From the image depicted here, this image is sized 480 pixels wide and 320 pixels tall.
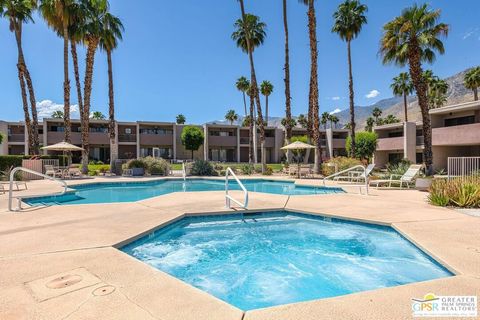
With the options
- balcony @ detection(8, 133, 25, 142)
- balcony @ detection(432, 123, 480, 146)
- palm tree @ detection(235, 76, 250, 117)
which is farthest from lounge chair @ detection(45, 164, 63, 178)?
palm tree @ detection(235, 76, 250, 117)

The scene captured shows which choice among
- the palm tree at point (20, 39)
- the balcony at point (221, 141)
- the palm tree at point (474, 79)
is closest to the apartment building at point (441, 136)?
the palm tree at point (474, 79)

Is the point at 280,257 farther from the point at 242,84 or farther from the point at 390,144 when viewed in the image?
the point at 242,84

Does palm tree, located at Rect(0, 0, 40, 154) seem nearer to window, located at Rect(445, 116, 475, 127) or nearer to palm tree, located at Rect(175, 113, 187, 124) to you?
window, located at Rect(445, 116, 475, 127)

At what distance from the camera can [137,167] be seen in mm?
21719

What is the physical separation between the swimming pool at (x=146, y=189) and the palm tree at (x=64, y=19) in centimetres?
912

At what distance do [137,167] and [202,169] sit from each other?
4.65 meters

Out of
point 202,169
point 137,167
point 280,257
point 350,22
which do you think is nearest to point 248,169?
point 202,169

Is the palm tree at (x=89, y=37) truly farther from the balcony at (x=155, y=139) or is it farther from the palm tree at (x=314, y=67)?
the balcony at (x=155, y=139)

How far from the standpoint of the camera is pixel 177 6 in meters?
21.4

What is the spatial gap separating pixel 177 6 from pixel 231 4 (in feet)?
25.2

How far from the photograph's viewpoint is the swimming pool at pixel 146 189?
1150cm

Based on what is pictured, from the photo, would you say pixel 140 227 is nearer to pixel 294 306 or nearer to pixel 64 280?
pixel 64 280

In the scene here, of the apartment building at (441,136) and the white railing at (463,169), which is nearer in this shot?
the white railing at (463,169)

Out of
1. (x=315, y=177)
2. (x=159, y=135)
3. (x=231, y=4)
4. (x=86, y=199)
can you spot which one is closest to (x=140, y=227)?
(x=86, y=199)
